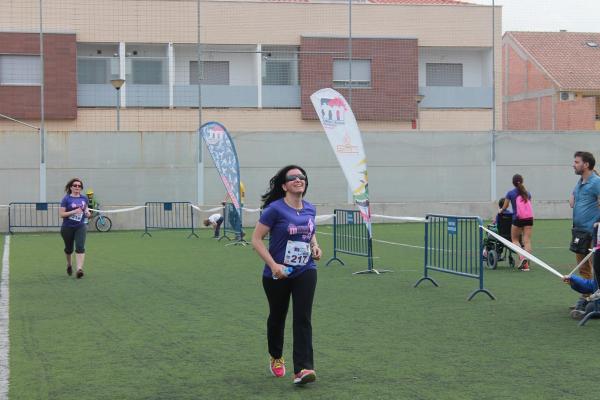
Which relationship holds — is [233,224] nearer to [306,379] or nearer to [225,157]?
[225,157]

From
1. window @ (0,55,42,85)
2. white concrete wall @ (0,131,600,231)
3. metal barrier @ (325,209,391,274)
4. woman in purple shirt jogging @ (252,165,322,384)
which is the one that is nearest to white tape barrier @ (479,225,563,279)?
woman in purple shirt jogging @ (252,165,322,384)

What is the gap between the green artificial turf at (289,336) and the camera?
24.4 ft

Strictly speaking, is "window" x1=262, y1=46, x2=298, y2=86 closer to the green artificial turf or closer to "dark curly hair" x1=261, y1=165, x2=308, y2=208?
the green artificial turf

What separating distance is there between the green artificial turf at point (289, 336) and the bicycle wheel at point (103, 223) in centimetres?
1304

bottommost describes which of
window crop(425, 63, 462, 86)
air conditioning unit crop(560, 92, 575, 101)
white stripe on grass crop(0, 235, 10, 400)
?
white stripe on grass crop(0, 235, 10, 400)

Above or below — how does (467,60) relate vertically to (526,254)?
above

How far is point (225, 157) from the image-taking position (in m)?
23.5

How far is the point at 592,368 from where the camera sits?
800cm

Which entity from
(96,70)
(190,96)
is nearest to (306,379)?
(190,96)

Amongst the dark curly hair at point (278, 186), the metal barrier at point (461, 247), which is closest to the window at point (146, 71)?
the metal barrier at point (461, 247)

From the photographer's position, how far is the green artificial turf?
744 centimetres

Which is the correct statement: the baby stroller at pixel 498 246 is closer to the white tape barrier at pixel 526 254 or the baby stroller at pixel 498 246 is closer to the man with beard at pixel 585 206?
the white tape barrier at pixel 526 254

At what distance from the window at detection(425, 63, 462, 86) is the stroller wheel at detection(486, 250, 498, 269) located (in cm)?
2617

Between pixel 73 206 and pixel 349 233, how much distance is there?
5.44 m
